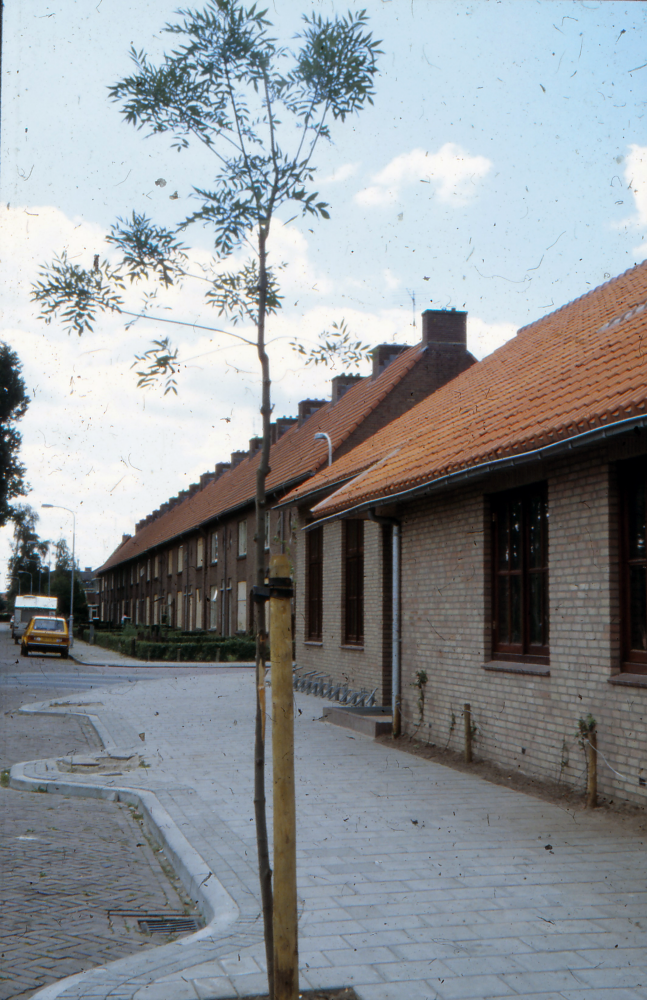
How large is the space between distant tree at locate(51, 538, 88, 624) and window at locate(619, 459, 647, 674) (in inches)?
2490

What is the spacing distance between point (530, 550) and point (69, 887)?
17.4 ft

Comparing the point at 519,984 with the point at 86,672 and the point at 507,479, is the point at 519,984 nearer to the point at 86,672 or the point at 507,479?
the point at 507,479

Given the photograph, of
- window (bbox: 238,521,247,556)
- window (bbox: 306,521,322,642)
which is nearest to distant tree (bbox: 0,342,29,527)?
window (bbox: 238,521,247,556)

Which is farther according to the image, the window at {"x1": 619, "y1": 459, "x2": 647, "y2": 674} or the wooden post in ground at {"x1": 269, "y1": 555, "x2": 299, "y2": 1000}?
the window at {"x1": 619, "y1": 459, "x2": 647, "y2": 674}

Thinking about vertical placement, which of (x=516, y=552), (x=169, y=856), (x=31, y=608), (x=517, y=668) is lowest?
(x=169, y=856)

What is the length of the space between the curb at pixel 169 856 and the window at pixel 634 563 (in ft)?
12.1

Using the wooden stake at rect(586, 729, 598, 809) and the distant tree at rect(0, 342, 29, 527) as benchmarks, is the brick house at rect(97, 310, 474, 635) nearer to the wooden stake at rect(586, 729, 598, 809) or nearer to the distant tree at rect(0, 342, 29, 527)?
the wooden stake at rect(586, 729, 598, 809)

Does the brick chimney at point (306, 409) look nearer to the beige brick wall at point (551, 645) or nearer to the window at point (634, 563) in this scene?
the beige brick wall at point (551, 645)

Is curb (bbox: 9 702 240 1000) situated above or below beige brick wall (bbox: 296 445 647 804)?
below

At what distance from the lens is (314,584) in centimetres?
2025

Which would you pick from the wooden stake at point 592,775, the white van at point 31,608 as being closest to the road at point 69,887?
the wooden stake at point 592,775

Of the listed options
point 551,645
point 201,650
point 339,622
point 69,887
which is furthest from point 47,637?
point 69,887

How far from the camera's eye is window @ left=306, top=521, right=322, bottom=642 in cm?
1984

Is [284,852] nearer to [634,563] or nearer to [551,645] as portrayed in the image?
[634,563]
